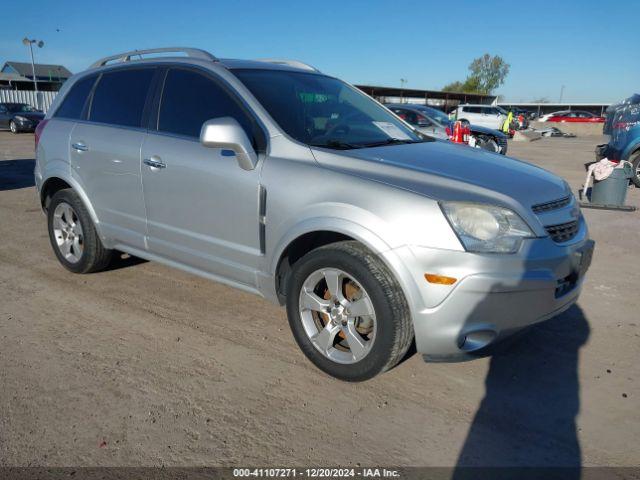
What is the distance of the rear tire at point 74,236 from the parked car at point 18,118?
2193 centimetres

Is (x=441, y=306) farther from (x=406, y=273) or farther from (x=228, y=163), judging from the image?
(x=228, y=163)

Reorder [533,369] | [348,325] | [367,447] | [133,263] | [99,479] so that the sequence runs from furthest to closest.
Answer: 1. [133,263]
2. [533,369]
3. [348,325]
4. [367,447]
5. [99,479]

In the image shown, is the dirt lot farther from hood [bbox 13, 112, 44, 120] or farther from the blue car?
hood [bbox 13, 112, 44, 120]

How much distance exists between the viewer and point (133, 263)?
16.6 ft

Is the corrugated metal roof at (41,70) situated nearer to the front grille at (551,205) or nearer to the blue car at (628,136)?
the blue car at (628,136)

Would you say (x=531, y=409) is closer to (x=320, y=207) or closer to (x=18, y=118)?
(x=320, y=207)

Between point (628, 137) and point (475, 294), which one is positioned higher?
point (628, 137)

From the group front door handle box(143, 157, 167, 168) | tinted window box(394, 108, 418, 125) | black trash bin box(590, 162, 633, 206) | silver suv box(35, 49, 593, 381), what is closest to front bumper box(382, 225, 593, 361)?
silver suv box(35, 49, 593, 381)

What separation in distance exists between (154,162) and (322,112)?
49.9 inches

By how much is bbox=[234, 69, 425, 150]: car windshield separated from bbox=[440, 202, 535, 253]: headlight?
38.9 inches

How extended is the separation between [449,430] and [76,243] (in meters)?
3.62

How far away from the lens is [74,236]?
15.2 ft

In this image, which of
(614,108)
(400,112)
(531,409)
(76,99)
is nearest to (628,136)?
(614,108)

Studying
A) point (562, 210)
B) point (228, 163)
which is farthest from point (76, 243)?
point (562, 210)
